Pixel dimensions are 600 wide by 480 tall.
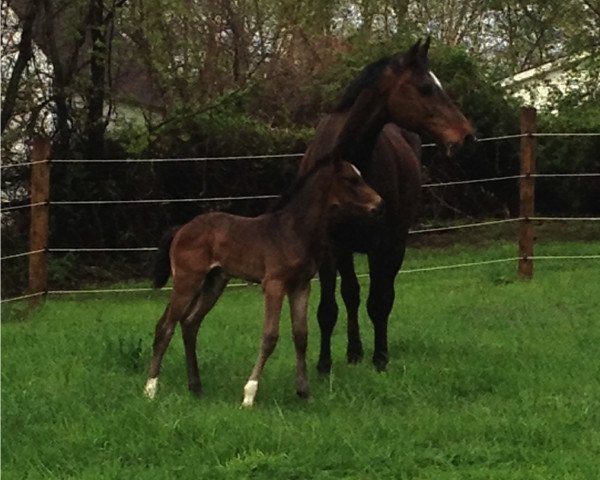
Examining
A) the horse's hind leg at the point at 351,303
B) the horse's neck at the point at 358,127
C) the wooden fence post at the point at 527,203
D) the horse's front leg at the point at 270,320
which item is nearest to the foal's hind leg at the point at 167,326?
the horse's front leg at the point at 270,320

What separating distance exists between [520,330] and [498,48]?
64.3 feet

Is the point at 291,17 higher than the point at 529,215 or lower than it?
higher

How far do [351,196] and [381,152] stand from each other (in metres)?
1.57

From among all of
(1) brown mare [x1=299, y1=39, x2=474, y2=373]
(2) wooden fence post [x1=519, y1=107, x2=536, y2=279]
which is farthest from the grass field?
(2) wooden fence post [x1=519, y1=107, x2=536, y2=279]

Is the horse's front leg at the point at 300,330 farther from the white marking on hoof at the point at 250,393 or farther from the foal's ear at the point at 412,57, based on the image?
the foal's ear at the point at 412,57

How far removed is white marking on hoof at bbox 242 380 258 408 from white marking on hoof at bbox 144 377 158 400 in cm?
57

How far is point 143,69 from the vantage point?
54.5 feet

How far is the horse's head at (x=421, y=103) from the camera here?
677 centimetres

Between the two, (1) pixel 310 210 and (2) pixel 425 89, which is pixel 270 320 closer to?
(1) pixel 310 210

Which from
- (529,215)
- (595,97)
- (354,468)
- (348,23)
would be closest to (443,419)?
(354,468)

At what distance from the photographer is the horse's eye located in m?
6.76

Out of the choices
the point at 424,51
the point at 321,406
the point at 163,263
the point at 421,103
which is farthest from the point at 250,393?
the point at 424,51

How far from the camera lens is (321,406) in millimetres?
5980

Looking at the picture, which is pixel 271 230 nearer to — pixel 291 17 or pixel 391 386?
pixel 391 386
